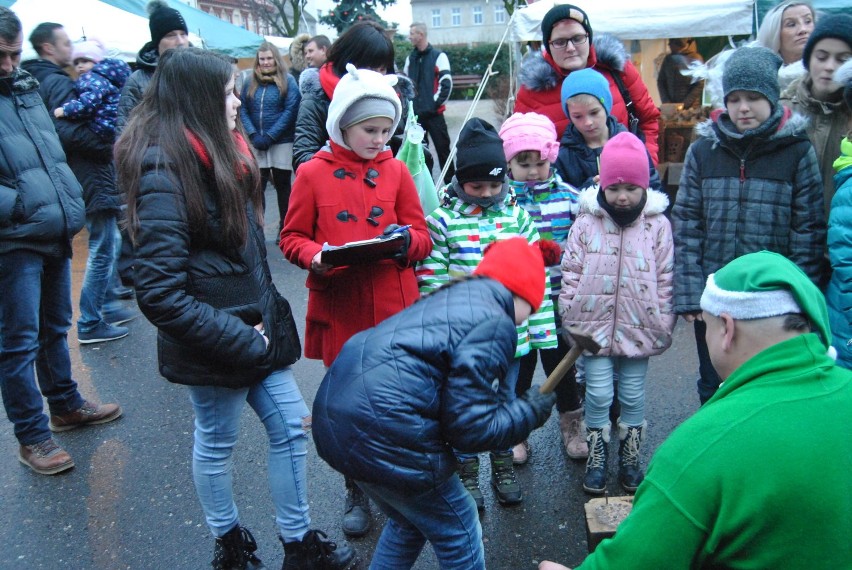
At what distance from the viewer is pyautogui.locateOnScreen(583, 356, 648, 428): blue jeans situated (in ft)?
10.4

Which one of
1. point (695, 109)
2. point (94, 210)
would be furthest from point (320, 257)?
point (695, 109)

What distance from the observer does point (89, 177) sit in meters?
5.13

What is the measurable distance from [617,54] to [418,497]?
2.83 meters

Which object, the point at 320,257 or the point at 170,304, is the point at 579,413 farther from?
the point at 170,304

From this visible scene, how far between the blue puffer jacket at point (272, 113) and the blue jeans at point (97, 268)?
2223mm

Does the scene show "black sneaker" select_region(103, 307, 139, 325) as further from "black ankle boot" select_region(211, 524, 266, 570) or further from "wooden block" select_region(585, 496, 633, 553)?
"wooden block" select_region(585, 496, 633, 553)

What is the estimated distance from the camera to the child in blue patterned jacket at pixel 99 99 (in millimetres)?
4984

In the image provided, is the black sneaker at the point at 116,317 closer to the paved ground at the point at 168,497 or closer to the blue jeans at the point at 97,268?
the blue jeans at the point at 97,268

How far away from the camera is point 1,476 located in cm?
354

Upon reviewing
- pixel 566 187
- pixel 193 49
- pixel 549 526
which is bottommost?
pixel 549 526

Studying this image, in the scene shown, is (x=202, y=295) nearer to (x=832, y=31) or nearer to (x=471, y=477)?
(x=471, y=477)

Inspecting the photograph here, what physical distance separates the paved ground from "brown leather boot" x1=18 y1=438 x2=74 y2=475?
46 millimetres

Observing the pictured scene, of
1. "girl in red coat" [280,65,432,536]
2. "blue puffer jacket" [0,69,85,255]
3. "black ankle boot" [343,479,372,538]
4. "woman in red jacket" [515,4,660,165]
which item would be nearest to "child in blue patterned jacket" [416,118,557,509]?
"girl in red coat" [280,65,432,536]

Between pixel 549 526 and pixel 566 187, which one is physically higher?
pixel 566 187
